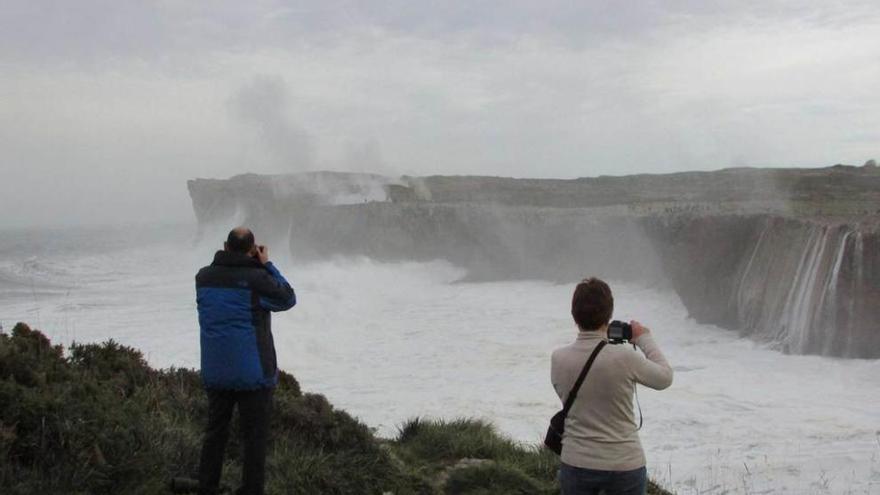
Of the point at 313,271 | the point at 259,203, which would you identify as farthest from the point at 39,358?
the point at 259,203

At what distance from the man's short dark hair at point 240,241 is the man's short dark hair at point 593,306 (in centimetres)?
220

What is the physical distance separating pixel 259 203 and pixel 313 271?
18.1m

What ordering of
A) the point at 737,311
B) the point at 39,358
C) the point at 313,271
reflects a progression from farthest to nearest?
the point at 313,271 < the point at 737,311 < the point at 39,358

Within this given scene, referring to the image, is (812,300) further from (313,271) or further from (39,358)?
(313,271)

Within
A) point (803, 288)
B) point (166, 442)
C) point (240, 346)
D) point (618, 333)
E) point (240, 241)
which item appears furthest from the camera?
point (803, 288)

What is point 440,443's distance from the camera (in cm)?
702

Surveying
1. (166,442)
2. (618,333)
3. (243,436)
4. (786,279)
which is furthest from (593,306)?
(786,279)

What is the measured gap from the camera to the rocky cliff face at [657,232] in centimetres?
1393

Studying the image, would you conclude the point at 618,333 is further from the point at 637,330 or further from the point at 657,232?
the point at 657,232

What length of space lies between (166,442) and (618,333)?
3329 mm

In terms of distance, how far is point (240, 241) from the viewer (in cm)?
483

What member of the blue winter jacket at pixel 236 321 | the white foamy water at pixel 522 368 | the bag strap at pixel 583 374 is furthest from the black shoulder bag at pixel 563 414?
the white foamy water at pixel 522 368

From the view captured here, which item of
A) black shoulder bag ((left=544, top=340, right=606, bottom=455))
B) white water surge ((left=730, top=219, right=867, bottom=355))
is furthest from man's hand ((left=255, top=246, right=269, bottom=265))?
white water surge ((left=730, top=219, right=867, bottom=355))

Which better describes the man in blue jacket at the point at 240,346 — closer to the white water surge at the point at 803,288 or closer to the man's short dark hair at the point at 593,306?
the man's short dark hair at the point at 593,306
